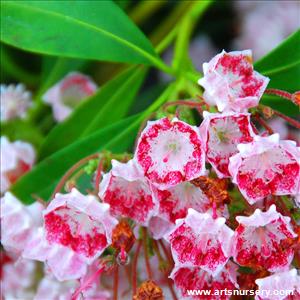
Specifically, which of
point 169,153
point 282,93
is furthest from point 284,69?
point 169,153

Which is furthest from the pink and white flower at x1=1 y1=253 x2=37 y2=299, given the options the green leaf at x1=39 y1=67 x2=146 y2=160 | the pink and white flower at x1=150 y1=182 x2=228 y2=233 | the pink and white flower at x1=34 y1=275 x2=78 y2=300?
the pink and white flower at x1=150 y1=182 x2=228 y2=233

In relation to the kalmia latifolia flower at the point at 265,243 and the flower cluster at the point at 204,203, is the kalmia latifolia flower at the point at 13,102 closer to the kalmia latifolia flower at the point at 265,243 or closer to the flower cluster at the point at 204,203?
the flower cluster at the point at 204,203

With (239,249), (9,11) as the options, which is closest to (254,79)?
(239,249)

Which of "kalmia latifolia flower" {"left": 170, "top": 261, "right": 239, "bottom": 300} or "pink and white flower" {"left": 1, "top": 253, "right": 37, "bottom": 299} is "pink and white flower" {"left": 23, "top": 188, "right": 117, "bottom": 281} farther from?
"pink and white flower" {"left": 1, "top": 253, "right": 37, "bottom": 299}

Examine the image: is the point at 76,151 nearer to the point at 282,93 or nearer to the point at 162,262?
the point at 162,262

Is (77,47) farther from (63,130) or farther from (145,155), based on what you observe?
(145,155)

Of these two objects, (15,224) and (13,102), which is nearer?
(15,224)
